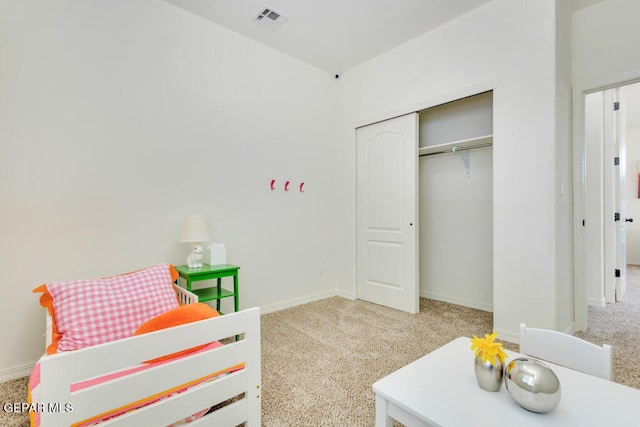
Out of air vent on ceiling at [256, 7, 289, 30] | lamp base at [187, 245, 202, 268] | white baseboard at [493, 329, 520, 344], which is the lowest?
white baseboard at [493, 329, 520, 344]

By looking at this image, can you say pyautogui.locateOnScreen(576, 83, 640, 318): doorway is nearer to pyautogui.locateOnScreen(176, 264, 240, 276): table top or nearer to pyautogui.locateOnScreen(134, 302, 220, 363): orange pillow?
pyautogui.locateOnScreen(176, 264, 240, 276): table top

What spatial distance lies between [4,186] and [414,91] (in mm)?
3304

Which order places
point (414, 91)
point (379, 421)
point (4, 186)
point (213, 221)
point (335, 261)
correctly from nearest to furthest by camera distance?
point (379, 421) → point (4, 186) → point (213, 221) → point (414, 91) → point (335, 261)

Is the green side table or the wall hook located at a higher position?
the wall hook

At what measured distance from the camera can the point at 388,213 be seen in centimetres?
334

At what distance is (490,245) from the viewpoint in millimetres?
3094

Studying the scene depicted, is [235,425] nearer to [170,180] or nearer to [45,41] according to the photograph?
[170,180]

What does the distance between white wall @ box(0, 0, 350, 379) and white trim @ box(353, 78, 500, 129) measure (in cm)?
68

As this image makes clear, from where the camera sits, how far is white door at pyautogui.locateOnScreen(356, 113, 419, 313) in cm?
311

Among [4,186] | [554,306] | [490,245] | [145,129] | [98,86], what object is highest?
[98,86]

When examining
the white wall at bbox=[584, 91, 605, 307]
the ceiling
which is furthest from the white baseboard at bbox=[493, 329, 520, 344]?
the ceiling

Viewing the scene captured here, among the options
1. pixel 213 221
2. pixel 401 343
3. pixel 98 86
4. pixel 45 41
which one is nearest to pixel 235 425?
pixel 401 343

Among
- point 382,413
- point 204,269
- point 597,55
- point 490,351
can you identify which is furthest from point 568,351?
point 597,55

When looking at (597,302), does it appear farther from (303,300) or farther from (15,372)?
(15,372)
